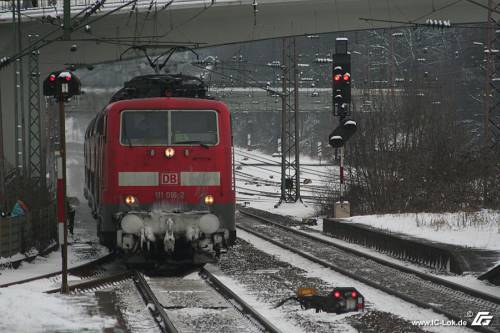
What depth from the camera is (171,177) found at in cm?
1545

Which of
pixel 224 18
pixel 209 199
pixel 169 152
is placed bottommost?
pixel 209 199

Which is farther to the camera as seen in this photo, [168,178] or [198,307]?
[168,178]

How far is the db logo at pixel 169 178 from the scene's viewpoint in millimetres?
15406

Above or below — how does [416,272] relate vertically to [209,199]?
below

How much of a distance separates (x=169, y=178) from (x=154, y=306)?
12.5 ft

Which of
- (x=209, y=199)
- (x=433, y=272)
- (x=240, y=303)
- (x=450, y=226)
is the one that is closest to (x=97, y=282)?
(x=209, y=199)

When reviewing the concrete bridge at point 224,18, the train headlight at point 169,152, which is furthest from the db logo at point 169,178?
the concrete bridge at point 224,18

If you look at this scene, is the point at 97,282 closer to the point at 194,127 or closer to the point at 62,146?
the point at 62,146

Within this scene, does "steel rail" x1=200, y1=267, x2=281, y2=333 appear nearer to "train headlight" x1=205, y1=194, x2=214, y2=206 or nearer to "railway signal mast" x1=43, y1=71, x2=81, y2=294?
"train headlight" x1=205, y1=194, x2=214, y2=206

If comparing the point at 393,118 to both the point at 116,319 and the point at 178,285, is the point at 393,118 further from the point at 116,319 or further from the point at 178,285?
the point at 116,319

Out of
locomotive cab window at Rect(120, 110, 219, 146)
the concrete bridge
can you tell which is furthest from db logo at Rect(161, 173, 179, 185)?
the concrete bridge

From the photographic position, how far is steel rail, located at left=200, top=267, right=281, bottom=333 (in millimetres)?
10431

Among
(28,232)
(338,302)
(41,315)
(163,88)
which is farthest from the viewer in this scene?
(28,232)

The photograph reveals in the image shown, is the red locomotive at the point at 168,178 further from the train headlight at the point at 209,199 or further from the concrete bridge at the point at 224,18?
the concrete bridge at the point at 224,18
